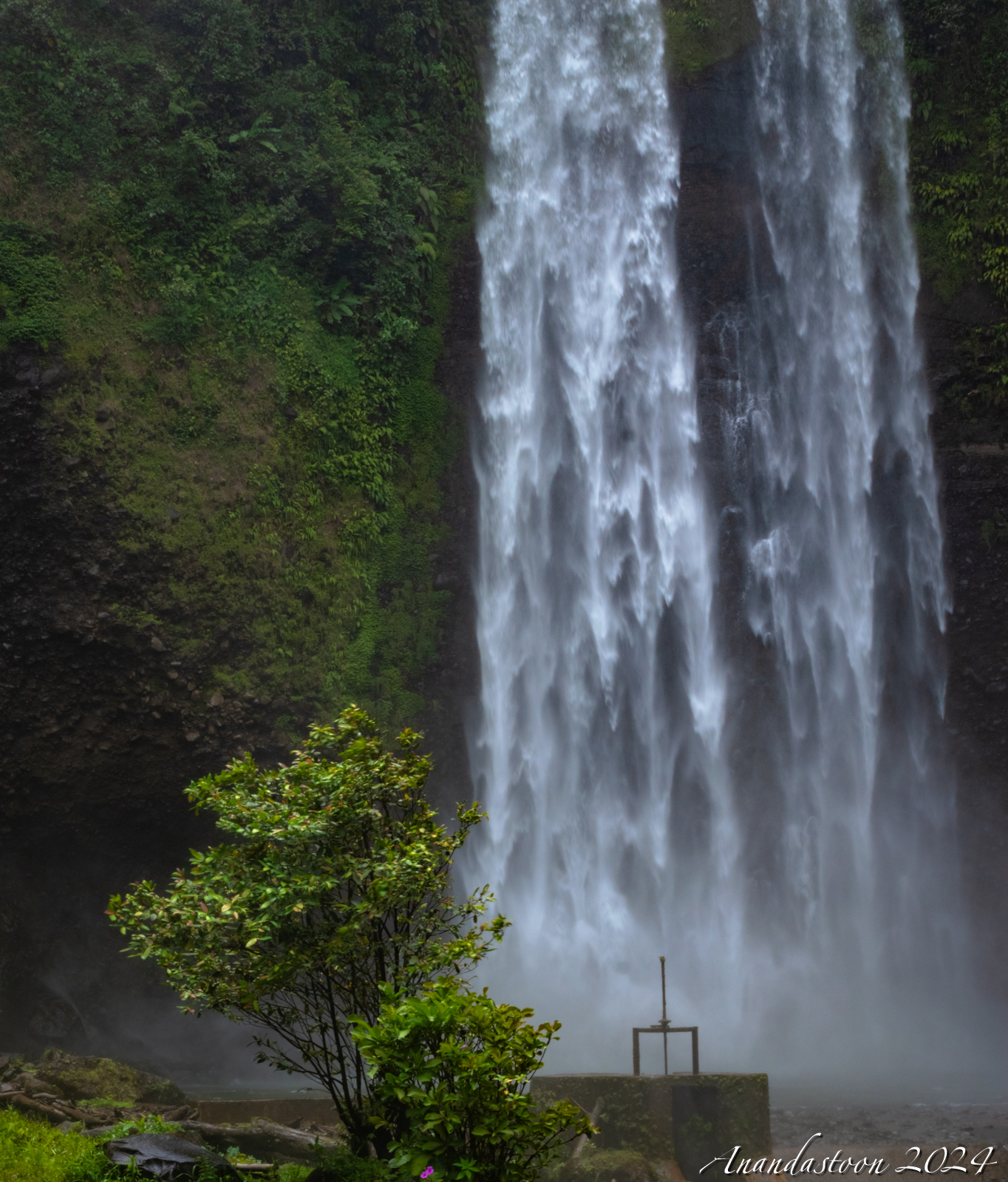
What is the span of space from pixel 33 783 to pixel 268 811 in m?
11.0

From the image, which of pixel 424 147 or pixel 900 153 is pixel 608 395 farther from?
pixel 900 153

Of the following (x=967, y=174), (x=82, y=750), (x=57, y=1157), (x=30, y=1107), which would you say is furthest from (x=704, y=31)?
(x=57, y=1157)

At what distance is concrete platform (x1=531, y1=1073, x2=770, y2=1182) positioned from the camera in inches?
368

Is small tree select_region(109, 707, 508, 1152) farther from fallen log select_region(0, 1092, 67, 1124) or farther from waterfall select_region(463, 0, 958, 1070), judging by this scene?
waterfall select_region(463, 0, 958, 1070)

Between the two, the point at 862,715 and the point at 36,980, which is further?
the point at 862,715

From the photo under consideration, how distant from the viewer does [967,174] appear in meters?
21.4

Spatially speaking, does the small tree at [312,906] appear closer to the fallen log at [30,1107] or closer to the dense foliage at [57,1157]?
the dense foliage at [57,1157]

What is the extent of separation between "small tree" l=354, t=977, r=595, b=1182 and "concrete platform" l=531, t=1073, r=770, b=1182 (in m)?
3.78

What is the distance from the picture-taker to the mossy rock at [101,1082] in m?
11.4

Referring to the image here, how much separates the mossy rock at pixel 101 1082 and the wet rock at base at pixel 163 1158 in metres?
3.87

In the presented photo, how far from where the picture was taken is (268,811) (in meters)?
7.13

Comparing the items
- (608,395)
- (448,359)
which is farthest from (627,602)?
(448,359)

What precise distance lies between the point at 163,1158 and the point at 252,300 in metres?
15.4

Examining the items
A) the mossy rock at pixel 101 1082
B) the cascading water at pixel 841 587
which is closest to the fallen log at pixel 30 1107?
the mossy rock at pixel 101 1082
